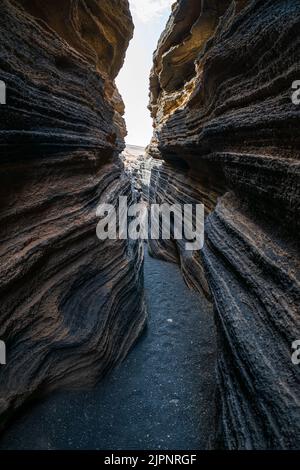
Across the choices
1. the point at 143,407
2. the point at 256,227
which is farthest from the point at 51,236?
the point at 256,227

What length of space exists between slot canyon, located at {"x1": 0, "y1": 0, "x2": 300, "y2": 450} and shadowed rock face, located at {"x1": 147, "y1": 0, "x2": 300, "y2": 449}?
0.06ft

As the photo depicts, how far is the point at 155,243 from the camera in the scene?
12047mm

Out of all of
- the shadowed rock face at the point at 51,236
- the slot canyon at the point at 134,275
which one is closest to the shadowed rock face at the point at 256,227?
the slot canyon at the point at 134,275

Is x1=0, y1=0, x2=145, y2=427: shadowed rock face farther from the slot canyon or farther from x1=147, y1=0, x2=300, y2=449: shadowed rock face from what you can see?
x1=147, y1=0, x2=300, y2=449: shadowed rock face

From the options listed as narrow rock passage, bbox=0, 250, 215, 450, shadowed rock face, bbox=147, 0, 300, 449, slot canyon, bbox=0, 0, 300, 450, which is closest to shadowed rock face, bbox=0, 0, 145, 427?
slot canyon, bbox=0, 0, 300, 450

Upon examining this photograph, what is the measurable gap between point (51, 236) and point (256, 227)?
3.35 m

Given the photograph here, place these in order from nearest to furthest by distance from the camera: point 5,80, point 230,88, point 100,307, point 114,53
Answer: point 5,80, point 100,307, point 230,88, point 114,53

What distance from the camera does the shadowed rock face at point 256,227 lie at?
2.28 metres

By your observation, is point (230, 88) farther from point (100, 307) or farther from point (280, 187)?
point (100, 307)

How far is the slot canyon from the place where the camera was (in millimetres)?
2680

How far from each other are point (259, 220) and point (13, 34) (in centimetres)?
512

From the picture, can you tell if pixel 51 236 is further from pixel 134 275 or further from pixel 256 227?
pixel 256 227

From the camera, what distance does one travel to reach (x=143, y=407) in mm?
3783
